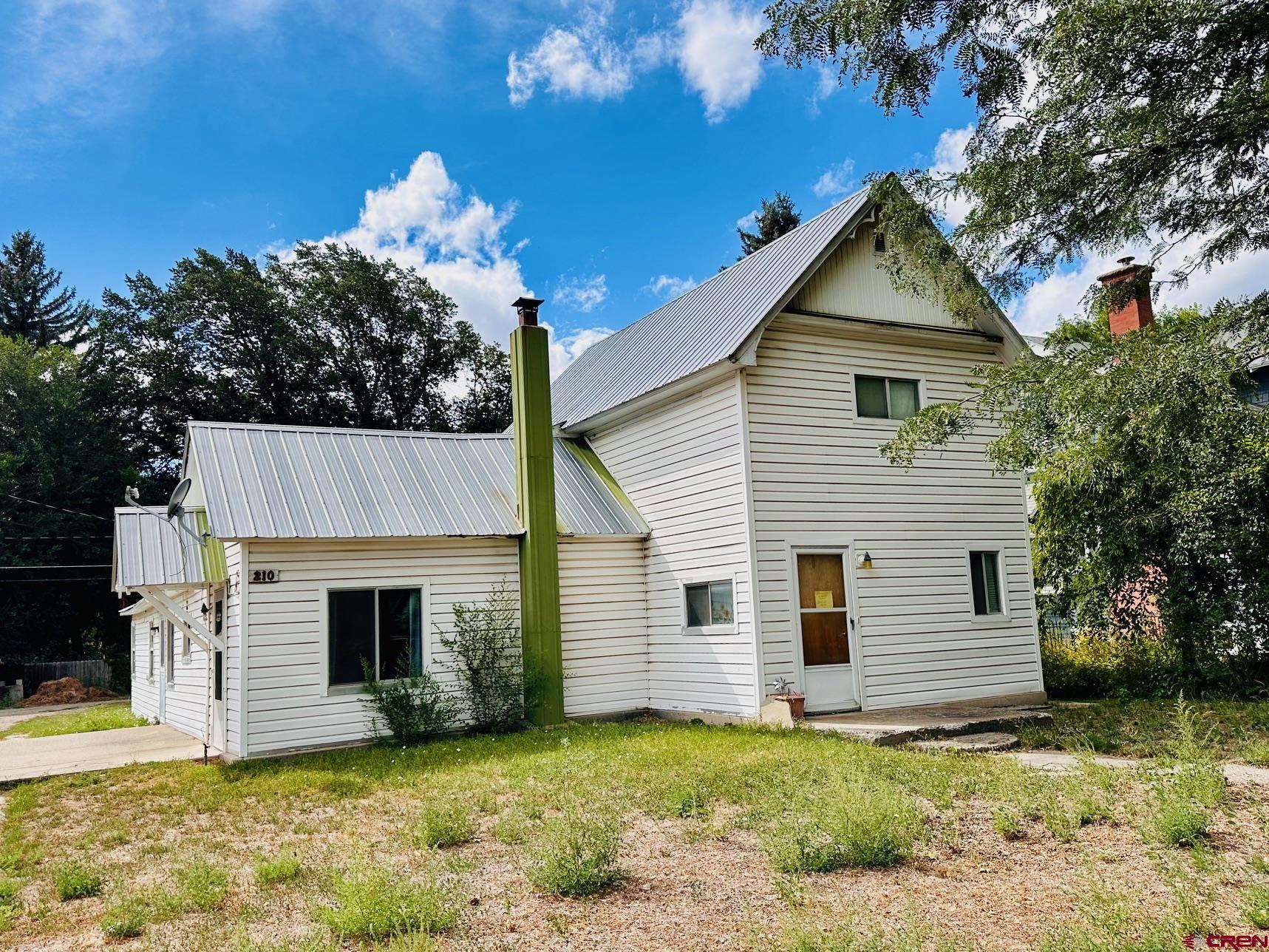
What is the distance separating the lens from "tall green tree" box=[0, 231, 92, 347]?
4294cm

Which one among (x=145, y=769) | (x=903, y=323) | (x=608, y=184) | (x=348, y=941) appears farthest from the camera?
(x=608, y=184)

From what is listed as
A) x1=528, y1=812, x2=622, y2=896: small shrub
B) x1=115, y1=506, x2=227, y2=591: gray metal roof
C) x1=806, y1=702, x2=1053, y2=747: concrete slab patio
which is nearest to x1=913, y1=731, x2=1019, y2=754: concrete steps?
x1=806, y1=702, x2=1053, y2=747: concrete slab patio

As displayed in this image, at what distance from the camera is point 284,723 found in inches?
460

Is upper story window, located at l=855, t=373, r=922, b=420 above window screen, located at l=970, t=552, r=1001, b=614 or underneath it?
above

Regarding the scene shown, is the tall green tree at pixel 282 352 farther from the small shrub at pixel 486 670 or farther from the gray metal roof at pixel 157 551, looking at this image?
the small shrub at pixel 486 670

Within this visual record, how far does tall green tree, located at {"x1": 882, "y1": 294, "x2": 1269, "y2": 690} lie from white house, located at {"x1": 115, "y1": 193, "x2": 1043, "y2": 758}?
3.43 feet

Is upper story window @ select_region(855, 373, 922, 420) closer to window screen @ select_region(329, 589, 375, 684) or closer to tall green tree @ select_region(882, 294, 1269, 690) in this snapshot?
tall green tree @ select_region(882, 294, 1269, 690)

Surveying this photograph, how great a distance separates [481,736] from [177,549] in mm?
7877

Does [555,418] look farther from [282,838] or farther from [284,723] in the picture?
[282,838]

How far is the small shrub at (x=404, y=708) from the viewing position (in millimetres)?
11969

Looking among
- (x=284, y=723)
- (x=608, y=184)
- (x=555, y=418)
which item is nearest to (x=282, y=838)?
(x=284, y=723)

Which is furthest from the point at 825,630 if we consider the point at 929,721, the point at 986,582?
the point at 986,582

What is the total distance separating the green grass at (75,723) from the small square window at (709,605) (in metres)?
11.4

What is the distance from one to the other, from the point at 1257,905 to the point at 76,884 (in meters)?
6.98
